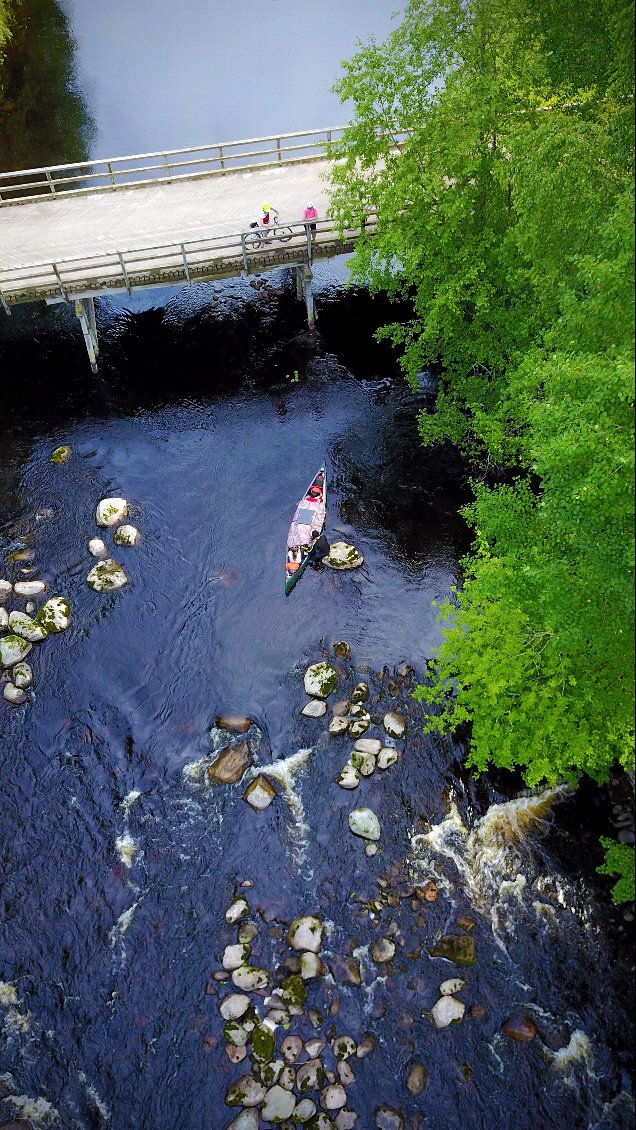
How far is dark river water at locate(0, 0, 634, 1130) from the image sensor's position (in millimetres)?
16078

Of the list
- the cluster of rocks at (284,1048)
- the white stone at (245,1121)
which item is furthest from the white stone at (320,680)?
the white stone at (245,1121)

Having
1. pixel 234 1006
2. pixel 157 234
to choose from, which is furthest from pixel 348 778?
pixel 157 234

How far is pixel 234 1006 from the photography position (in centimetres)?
1667

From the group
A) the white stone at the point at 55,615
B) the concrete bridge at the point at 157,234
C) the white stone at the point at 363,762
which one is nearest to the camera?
the white stone at the point at 363,762

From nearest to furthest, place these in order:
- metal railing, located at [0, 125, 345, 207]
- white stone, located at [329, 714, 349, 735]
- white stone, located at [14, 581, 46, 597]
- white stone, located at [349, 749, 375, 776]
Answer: white stone, located at [349, 749, 375, 776], white stone, located at [329, 714, 349, 735], white stone, located at [14, 581, 46, 597], metal railing, located at [0, 125, 345, 207]

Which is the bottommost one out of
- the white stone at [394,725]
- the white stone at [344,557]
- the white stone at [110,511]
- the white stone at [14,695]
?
the white stone at [394,725]

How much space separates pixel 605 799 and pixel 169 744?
11858 mm

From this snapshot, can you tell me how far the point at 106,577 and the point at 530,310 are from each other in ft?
52.0

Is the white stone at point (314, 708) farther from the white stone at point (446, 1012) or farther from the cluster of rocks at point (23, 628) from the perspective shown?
the cluster of rocks at point (23, 628)

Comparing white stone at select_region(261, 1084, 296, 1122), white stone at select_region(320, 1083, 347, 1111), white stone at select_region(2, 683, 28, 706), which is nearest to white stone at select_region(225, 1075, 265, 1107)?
white stone at select_region(261, 1084, 296, 1122)

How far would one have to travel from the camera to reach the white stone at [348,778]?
2009cm

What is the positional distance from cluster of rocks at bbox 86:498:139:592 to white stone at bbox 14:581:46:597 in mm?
1497

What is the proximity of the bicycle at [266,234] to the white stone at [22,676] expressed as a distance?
744 inches

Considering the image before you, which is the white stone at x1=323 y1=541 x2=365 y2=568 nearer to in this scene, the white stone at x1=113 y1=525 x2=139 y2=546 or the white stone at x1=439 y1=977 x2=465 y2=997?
the white stone at x1=113 y1=525 x2=139 y2=546
